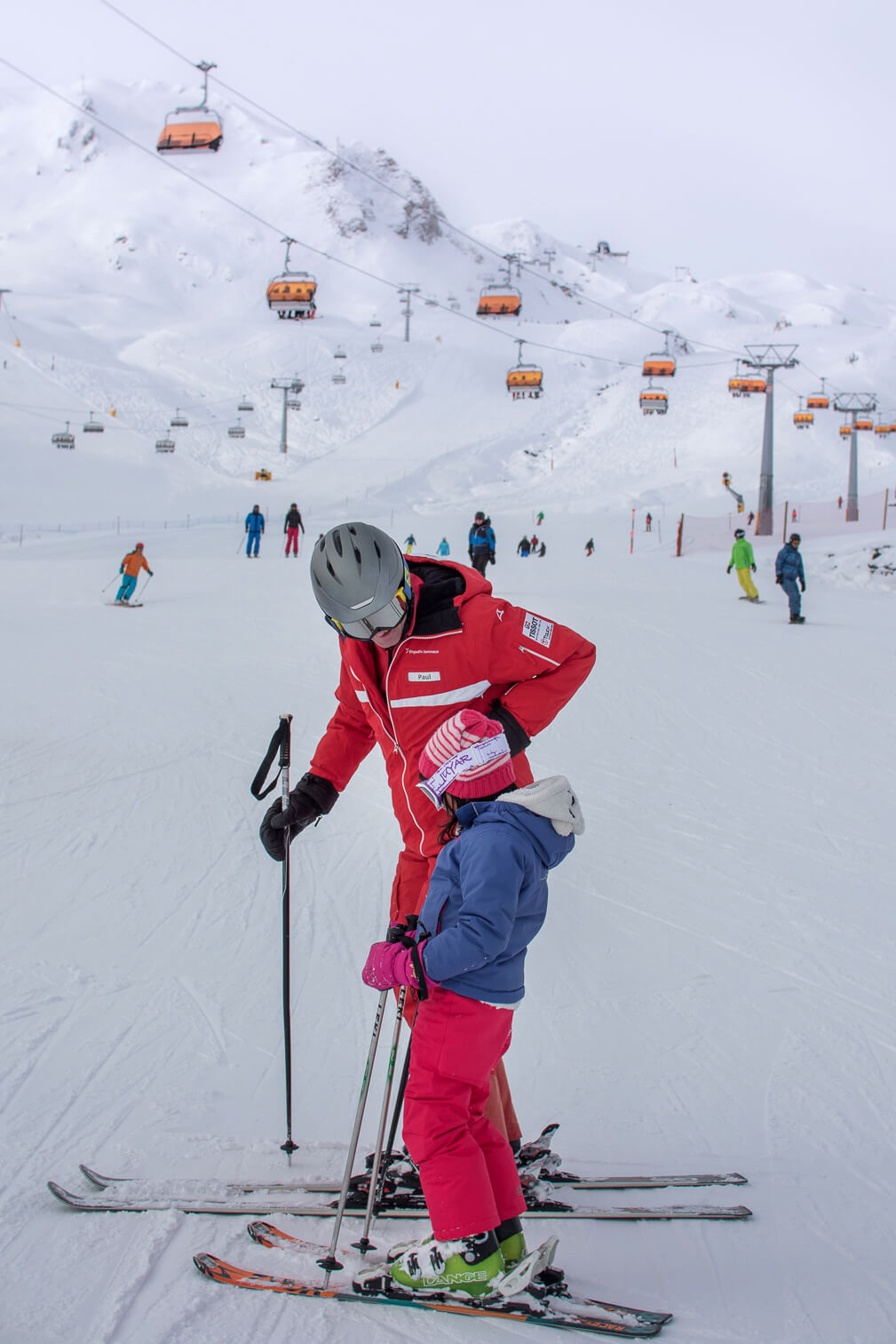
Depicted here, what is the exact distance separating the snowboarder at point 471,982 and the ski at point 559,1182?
41 cm

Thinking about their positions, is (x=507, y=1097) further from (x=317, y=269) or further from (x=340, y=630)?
(x=317, y=269)

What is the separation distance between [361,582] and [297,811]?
0.84m

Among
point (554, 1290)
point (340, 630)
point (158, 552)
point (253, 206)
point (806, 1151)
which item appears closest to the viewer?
point (554, 1290)

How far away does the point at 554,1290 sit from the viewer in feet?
7.79

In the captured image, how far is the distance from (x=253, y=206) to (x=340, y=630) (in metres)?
170

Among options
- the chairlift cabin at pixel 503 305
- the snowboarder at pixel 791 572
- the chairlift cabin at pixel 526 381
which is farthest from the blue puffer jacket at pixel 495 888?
the chairlift cabin at pixel 526 381

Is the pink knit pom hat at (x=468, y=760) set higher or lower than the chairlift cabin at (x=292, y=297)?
lower

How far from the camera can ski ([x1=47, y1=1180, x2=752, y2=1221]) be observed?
269cm

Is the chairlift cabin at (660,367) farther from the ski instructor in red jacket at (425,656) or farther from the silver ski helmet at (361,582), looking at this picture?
the silver ski helmet at (361,582)

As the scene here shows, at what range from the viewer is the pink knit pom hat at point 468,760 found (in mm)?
2506

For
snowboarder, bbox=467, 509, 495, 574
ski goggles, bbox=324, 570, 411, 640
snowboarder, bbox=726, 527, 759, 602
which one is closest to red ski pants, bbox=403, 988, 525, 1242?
ski goggles, bbox=324, 570, 411, 640

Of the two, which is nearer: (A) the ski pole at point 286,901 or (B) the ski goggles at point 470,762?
(B) the ski goggles at point 470,762

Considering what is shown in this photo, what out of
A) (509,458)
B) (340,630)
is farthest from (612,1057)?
(509,458)

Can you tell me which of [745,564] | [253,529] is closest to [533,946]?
[745,564]
